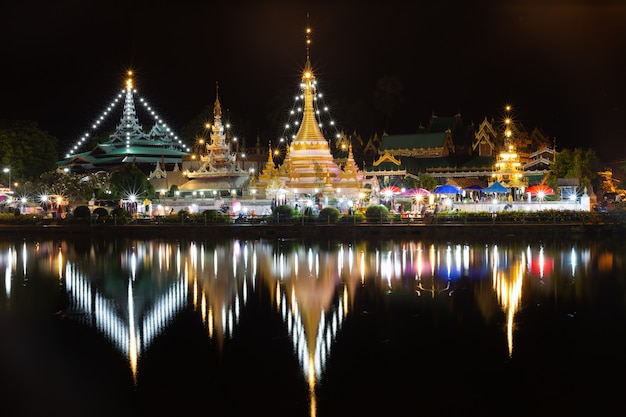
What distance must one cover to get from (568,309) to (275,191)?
2360cm

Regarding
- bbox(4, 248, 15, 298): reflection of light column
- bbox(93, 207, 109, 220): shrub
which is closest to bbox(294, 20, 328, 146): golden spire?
bbox(93, 207, 109, 220): shrub

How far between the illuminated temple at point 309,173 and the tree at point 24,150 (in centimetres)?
1780

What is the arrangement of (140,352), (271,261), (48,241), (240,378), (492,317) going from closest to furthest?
(240,378), (140,352), (492,317), (271,261), (48,241)

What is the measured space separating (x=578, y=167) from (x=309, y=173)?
14.3 metres

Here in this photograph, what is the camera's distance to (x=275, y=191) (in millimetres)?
35844

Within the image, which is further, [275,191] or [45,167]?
[45,167]

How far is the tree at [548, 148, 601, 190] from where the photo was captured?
4039cm

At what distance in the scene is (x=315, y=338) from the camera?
11031 millimetres

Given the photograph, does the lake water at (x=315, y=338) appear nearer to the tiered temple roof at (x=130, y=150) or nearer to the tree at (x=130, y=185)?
the tree at (x=130, y=185)

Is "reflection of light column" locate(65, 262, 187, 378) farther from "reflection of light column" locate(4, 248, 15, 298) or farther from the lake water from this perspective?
"reflection of light column" locate(4, 248, 15, 298)

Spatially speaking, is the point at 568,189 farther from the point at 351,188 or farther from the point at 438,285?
the point at 438,285

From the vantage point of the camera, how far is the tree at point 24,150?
46.6 meters

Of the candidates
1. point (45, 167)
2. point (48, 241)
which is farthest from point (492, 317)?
point (45, 167)

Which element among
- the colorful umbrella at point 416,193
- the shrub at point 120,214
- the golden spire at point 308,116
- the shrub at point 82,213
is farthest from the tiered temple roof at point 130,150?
the colorful umbrella at point 416,193
